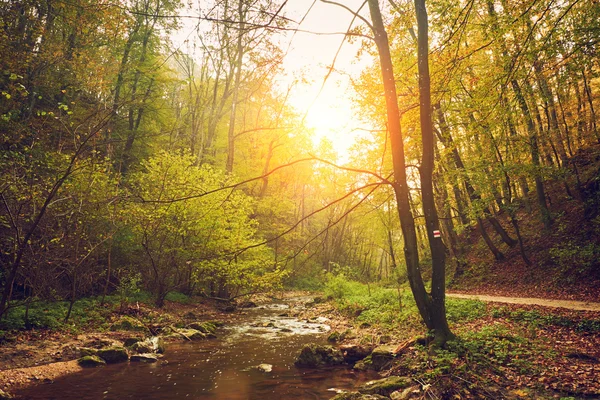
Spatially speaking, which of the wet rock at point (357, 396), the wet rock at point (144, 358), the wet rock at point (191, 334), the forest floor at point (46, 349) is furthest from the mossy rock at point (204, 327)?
the wet rock at point (357, 396)

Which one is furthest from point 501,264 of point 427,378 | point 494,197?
point 427,378

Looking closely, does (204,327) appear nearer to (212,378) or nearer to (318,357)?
(212,378)

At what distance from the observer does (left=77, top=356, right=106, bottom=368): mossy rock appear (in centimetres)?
762

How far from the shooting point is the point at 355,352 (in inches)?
336

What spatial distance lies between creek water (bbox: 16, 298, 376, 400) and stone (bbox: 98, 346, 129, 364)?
353mm

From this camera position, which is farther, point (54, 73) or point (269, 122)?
point (269, 122)

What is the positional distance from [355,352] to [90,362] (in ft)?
21.3

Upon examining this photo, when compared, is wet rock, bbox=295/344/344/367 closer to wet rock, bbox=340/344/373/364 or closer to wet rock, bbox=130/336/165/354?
wet rock, bbox=340/344/373/364

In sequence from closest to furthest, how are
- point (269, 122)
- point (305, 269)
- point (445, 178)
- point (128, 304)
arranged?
point (128, 304), point (445, 178), point (269, 122), point (305, 269)

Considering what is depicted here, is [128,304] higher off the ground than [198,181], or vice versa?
[198,181]

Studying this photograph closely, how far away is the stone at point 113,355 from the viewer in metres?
8.07

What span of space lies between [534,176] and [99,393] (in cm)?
1600

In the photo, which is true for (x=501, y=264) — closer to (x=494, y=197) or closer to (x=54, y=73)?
(x=494, y=197)

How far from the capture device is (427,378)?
5.70 metres
